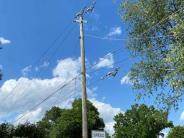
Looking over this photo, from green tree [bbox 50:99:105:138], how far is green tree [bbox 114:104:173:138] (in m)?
17.1

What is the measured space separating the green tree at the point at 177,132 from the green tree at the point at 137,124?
4627 millimetres

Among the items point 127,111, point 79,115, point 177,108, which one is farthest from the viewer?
point 127,111

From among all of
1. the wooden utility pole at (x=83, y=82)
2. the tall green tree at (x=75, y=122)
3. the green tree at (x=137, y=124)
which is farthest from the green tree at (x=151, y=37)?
the green tree at (x=137, y=124)

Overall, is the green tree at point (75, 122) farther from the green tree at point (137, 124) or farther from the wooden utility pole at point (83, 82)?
the wooden utility pole at point (83, 82)

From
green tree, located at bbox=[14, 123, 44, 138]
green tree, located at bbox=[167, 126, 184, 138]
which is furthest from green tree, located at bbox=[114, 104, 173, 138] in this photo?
green tree, located at bbox=[14, 123, 44, 138]

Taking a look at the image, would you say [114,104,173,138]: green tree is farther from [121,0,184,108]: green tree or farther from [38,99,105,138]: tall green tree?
[121,0,184,108]: green tree

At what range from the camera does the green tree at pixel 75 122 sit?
122 meters

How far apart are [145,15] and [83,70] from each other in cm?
559

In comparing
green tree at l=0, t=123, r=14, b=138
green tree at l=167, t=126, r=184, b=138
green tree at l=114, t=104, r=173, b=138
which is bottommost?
green tree at l=0, t=123, r=14, b=138

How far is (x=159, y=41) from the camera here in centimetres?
3694

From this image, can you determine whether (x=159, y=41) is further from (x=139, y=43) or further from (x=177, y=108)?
(x=177, y=108)

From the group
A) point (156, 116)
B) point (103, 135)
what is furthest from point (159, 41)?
point (103, 135)

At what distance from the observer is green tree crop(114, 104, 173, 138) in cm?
13962

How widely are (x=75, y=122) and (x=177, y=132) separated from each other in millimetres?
25756
